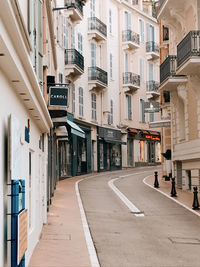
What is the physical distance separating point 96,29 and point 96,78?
3.90 metres

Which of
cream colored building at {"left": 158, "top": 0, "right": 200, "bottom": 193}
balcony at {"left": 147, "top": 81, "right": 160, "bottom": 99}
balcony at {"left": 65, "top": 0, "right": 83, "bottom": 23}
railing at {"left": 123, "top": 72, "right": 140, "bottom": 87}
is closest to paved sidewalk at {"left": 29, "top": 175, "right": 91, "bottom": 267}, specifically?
cream colored building at {"left": 158, "top": 0, "right": 200, "bottom": 193}

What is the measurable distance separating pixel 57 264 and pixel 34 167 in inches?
89.2

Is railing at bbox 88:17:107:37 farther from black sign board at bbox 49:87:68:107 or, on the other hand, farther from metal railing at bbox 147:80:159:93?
black sign board at bbox 49:87:68:107

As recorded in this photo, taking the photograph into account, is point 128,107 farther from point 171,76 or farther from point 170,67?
point 171,76

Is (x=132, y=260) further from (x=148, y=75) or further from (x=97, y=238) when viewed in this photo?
(x=148, y=75)

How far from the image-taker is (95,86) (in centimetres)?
3700

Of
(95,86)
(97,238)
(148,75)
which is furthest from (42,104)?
(148,75)

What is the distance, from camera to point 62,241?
10.7 meters

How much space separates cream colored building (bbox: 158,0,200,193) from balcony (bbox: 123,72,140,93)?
666 inches

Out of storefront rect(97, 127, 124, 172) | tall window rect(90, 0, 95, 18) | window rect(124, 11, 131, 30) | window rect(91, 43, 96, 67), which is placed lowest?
storefront rect(97, 127, 124, 172)

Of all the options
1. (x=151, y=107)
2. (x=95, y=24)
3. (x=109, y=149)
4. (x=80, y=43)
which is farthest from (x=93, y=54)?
(x=151, y=107)

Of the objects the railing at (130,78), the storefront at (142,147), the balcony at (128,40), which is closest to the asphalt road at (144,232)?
the railing at (130,78)

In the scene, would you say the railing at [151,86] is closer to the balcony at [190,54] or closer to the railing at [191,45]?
the balcony at [190,54]

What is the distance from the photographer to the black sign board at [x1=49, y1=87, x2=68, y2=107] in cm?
1602
